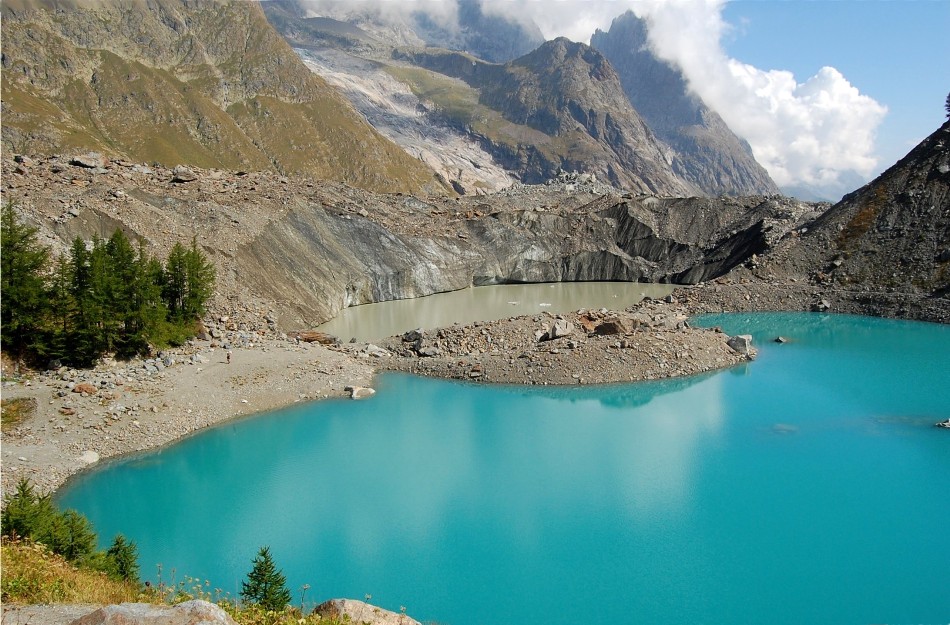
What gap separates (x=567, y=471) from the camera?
2505cm

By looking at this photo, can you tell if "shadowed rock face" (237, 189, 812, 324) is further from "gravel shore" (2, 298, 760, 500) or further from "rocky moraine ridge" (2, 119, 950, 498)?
"gravel shore" (2, 298, 760, 500)

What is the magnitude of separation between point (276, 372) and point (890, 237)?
175 ft

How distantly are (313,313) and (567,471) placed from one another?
29.0m

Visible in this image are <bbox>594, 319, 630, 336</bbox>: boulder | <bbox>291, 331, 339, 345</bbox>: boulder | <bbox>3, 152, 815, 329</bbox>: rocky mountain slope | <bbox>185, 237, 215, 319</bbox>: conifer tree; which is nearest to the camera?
<bbox>185, 237, 215, 319</bbox>: conifer tree

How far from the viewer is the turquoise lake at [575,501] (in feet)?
56.6

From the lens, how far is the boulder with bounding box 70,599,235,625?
8922 mm

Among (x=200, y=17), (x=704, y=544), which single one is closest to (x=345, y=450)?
(x=704, y=544)

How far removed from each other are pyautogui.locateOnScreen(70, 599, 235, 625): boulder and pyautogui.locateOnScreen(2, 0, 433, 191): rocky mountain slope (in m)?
107

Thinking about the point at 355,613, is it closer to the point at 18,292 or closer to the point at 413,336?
the point at 18,292

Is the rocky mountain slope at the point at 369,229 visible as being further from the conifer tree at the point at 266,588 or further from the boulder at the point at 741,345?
the conifer tree at the point at 266,588

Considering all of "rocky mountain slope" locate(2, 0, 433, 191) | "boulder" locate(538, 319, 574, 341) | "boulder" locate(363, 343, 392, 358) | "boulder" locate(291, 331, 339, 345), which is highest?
"rocky mountain slope" locate(2, 0, 433, 191)

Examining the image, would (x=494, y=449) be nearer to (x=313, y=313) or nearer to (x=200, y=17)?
(x=313, y=313)

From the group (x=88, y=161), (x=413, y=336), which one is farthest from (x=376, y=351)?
(x=88, y=161)

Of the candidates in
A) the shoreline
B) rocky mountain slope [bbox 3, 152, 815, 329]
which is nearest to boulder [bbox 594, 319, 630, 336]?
the shoreline
